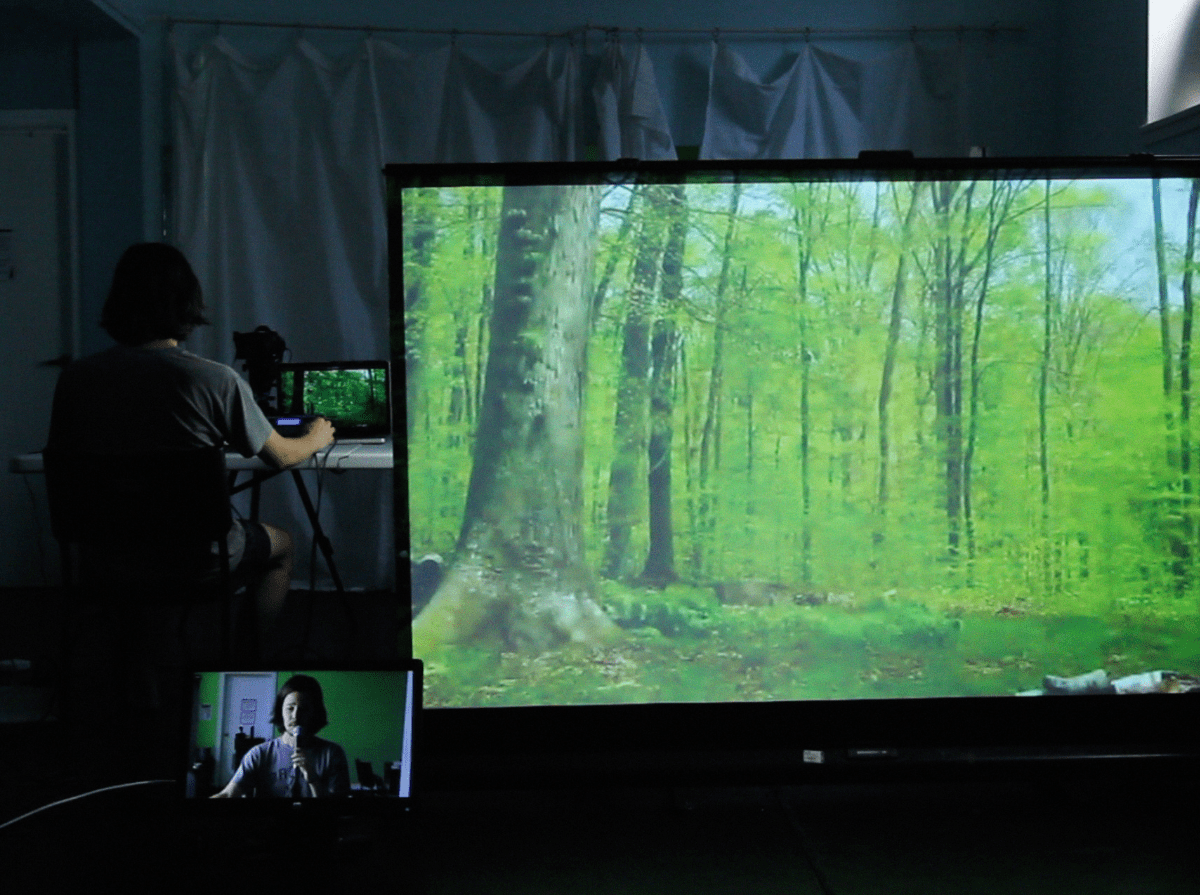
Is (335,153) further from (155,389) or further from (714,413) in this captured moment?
(714,413)

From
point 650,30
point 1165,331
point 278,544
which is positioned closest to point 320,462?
point 278,544

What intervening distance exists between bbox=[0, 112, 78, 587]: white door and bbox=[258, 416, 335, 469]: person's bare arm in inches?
101

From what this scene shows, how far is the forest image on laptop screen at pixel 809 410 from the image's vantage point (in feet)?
5.96

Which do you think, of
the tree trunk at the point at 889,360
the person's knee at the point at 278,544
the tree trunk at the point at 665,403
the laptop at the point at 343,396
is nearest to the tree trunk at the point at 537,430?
the tree trunk at the point at 665,403

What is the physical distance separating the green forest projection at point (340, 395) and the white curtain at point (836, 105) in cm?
196

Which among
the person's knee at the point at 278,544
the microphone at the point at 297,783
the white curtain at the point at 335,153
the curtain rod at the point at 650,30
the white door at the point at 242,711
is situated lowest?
the microphone at the point at 297,783

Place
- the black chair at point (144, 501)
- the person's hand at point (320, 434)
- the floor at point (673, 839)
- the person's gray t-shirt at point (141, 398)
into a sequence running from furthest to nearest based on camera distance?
1. the person's hand at point (320, 434)
2. the person's gray t-shirt at point (141, 398)
3. the black chair at point (144, 501)
4. the floor at point (673, 839)

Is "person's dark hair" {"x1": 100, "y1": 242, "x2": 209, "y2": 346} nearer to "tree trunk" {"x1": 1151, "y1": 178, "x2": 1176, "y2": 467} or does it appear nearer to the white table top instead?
the white table top

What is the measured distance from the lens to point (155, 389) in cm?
238

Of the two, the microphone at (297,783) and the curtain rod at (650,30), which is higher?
the curtain rod at (650,30)

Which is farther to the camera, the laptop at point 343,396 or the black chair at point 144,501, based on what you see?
the laptop at point 343,396

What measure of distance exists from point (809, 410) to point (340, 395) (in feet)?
6.36

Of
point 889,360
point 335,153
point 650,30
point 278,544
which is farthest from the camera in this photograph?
point 650,30

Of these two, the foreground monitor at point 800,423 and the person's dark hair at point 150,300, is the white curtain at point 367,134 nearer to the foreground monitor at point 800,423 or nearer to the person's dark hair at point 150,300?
the person's dark hair at point 150,300
